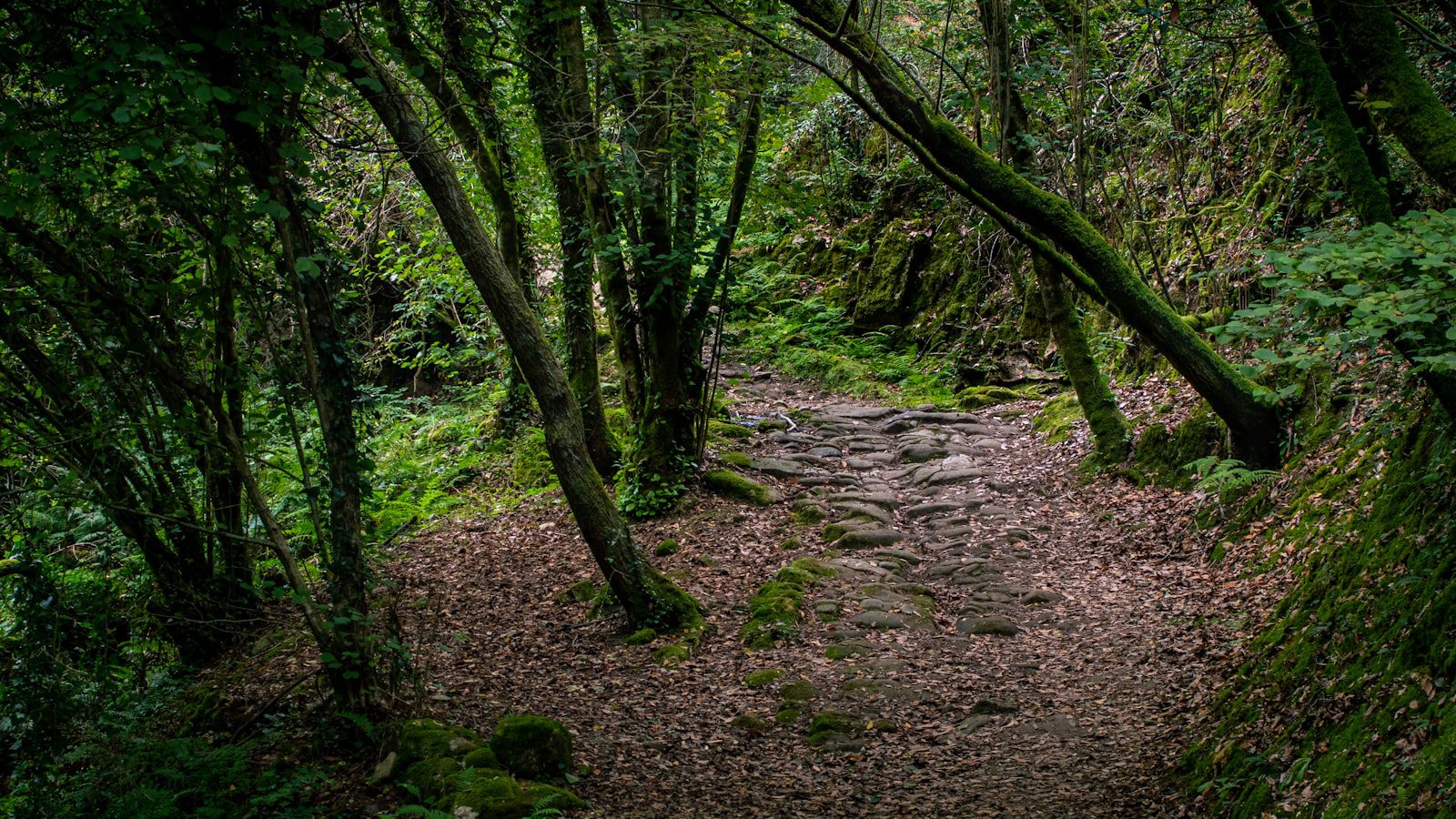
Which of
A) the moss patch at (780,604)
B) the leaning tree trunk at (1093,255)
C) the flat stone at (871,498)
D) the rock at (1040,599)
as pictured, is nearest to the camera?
the leaning tree trunk at (1093,255)

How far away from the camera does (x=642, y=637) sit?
7164 millimetres

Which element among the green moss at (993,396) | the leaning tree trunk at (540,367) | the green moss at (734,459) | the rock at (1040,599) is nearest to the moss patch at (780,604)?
the leaning tree trunk at (540,367)

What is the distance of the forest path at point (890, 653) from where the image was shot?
5.01 meters

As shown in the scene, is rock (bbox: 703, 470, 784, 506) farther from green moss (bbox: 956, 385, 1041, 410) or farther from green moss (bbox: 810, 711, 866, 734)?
green moss (bbox: 956, 385, 1041, 410)

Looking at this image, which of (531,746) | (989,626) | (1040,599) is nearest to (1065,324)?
(1040,599)

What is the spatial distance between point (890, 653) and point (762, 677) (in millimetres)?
1028

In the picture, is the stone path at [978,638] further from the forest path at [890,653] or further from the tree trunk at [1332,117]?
the tree trunk at [1332,117]

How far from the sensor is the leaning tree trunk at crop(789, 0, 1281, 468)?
667 cm

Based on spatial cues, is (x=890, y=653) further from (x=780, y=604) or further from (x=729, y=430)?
(x=729, y=430)

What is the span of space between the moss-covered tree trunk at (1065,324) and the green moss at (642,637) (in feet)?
17.1

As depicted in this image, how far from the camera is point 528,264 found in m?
11.8

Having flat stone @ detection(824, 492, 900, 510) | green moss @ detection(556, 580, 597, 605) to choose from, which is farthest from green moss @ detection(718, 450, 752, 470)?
green moss @ detection(556, 580, 597, 605)

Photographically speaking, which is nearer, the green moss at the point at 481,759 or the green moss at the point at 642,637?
the green moss at the point at 481,759

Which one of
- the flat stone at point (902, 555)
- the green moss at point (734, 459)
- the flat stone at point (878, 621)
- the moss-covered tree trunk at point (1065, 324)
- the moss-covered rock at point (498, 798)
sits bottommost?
the flat stone at point (878, 621)
